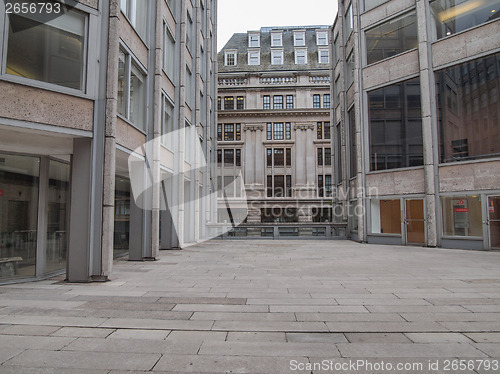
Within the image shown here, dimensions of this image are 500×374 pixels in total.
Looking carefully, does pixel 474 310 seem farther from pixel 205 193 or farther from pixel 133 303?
pixel 205 193

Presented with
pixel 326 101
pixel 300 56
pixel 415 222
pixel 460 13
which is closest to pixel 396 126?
pixel 415 222

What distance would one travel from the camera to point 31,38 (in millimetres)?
8969

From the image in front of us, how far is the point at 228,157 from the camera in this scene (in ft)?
170

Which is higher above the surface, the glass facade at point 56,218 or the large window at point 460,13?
the large window at point 460,13

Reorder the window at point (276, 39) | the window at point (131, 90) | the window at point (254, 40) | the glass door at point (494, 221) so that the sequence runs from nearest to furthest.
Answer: the window at point (131, 90), the glass door at point (494, 221), the window at point (254, 40), the window at point (276, 39)

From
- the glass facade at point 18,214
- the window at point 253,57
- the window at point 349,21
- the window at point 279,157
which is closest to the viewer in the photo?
Result: the glass facade at point 18,214

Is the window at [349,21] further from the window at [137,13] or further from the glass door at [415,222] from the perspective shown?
the window at [137,13]

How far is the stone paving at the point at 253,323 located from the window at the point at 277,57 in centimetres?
4985

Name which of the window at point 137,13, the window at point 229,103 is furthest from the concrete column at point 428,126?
the window at point 229,103

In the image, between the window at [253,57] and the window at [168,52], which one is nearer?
the window at [168,52]

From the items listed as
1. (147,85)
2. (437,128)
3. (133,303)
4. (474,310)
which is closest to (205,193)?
(147,85)

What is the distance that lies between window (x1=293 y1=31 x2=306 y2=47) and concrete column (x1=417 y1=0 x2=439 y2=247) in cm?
3881

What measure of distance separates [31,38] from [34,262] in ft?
19.7

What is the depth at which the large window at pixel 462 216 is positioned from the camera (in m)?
17.6
